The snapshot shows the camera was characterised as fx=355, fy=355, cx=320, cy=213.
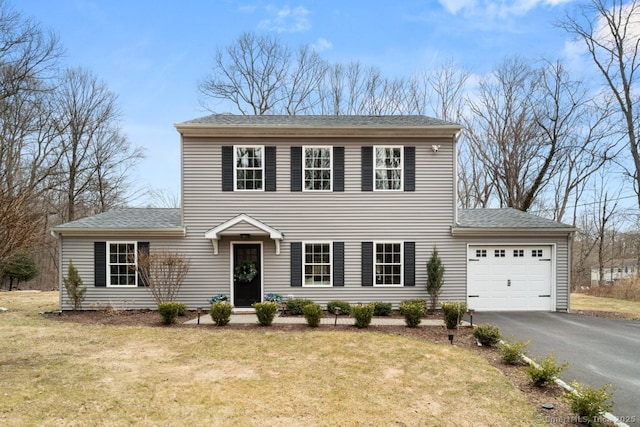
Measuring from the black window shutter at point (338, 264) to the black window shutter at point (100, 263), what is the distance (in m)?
7.21

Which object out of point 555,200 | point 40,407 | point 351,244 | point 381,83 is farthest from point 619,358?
point 555,200

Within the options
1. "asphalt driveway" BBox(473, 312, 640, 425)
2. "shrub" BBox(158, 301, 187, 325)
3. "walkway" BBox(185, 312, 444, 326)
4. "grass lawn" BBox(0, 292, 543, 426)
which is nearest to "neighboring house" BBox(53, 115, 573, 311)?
"walkway" BBox(185, 312, 444, 326)

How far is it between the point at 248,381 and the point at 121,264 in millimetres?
7724

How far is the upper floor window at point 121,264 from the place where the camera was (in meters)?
11.2

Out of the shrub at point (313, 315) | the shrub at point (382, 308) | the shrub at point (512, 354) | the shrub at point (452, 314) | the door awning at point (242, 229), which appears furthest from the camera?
the door awning at point (242, 229)

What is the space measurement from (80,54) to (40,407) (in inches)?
846

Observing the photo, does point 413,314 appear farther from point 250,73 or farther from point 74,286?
point 250,73

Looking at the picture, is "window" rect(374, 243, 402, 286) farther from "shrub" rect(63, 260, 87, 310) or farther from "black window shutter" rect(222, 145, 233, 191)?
"shrub" rect(63, 260, 87, 310)

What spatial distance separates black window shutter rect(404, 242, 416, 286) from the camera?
37.1 feet

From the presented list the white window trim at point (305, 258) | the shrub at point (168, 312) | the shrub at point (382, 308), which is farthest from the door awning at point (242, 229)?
the shrub at point (382, 308)

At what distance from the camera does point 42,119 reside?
71.1ft

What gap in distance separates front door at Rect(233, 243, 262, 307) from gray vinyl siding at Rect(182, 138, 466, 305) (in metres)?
0.23

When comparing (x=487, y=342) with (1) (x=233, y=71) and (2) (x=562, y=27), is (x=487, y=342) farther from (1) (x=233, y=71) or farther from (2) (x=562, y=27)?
(1) (x=233, y=71)

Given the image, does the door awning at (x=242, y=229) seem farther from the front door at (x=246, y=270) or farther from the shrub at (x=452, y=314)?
the shrub at (x=452, y=314)
